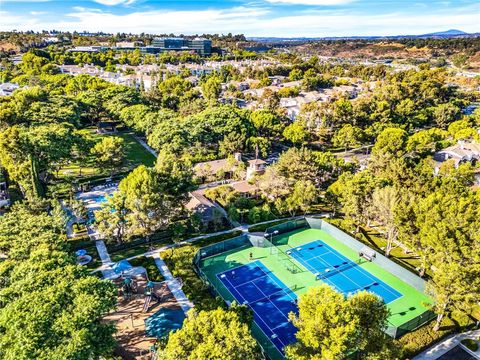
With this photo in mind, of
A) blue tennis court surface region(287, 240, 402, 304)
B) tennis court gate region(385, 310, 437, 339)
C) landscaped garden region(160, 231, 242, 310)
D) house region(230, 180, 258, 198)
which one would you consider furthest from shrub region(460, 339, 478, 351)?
house region(230, 180, 258, 198)

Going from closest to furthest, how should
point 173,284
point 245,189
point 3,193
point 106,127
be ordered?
point 173,284 → point 3,193 → point 245,189 → point 106,127

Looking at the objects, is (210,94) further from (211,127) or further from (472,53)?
(472,53)

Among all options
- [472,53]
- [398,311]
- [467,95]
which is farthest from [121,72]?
[472,53]

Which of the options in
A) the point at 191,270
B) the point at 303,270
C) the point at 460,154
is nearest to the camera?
the point at 191,270

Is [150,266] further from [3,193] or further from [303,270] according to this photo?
[3,193]

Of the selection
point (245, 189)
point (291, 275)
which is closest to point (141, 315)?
point (291, 275)

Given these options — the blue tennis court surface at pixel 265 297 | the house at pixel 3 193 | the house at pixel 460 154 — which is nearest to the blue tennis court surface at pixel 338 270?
the blue tennis court surface at pixel 265 297
